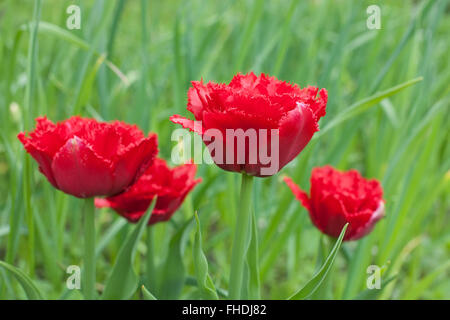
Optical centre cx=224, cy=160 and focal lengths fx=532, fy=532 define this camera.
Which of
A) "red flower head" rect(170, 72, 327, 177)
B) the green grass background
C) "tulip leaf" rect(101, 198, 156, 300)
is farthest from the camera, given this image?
the green grass background

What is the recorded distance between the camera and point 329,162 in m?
0.85

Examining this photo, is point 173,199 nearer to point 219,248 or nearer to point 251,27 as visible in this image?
point 251,27

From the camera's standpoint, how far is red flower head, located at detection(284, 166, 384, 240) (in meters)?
0.58

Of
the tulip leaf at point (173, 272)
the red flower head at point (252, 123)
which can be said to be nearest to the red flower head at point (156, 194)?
the tulip leaf at point (173, 272)

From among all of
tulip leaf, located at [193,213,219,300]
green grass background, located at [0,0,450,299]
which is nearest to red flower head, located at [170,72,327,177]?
tulip leaf, located at [193,213,219,300]

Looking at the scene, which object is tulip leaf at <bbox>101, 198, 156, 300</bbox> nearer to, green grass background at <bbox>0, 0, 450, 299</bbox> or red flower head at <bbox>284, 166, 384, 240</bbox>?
green grass background at <bbox>0, 0, 450, 299</bbox>

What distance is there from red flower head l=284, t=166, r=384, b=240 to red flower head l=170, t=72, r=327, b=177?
0.16 metres

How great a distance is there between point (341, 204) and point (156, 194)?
0.66 ft

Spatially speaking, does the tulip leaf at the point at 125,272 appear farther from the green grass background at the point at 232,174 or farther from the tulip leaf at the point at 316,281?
the tulip leaf at the point at 316,281

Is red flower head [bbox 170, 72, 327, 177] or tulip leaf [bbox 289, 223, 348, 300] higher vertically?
red flower head [bbox 170, 72, 327, 177]

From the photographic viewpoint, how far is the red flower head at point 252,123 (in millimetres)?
412

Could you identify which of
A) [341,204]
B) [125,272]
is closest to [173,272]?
[125,272]
